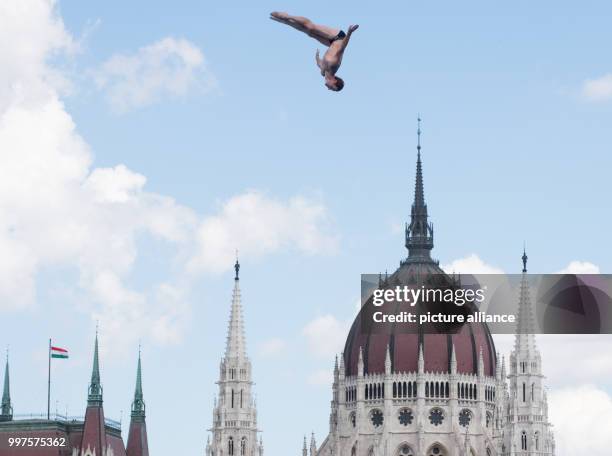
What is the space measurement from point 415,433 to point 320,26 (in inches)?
5439

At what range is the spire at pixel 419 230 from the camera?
→ 172087 mm

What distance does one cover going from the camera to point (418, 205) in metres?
175

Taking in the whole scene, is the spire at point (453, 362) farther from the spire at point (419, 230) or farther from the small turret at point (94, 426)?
the small turret at point (94, 426)

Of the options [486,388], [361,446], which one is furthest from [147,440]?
[486,388]

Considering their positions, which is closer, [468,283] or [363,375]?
[468,283]

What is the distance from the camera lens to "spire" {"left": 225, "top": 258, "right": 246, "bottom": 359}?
535 ft

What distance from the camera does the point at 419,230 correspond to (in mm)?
173875

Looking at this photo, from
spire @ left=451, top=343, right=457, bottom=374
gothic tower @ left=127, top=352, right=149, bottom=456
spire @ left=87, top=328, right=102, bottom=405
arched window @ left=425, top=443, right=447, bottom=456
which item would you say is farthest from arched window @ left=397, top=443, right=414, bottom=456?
spire @ left=87, top=328, right=102, bottom=405

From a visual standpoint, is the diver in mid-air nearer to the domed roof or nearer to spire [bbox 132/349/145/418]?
spire [bbox 132/349/145/418]

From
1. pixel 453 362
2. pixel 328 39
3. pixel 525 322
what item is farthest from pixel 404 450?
pixel 328 39

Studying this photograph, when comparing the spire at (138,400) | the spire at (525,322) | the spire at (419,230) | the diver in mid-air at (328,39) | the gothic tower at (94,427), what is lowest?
the diver in mid-air at (328,39)

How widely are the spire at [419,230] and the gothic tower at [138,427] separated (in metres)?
30.0

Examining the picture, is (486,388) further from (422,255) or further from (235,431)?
(235,431)

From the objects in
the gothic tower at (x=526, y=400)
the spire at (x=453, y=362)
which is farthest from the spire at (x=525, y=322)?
the spire at (x=453, y=362)
